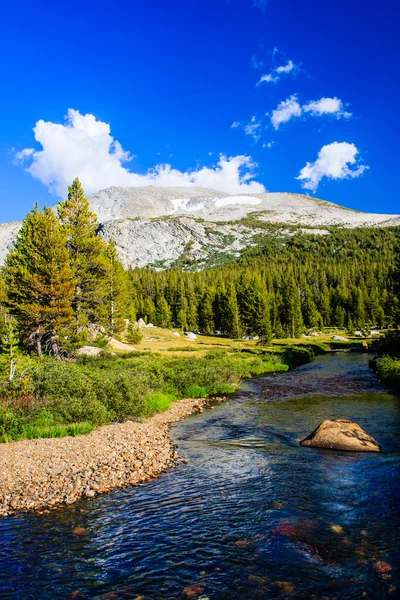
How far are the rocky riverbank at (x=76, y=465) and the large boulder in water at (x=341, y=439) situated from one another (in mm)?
6313

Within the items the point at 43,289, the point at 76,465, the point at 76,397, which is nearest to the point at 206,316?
the point at 43,289

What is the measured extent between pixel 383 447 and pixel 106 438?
12.6 meters

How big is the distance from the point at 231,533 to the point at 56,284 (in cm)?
3208

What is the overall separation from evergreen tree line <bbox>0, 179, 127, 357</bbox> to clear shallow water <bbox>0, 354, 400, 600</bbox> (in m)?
24.6

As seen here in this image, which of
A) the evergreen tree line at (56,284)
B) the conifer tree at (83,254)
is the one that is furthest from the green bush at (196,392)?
the conifer tree at (83,254)

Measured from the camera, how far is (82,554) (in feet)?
28.9

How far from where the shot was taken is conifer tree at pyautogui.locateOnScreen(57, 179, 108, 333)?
42.6 meters

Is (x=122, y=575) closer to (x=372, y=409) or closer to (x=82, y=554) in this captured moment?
(x=82, y=554)

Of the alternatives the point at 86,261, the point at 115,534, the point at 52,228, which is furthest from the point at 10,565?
the point at 86,261

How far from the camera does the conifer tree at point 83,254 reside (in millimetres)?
42594

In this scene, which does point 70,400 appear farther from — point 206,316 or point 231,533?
point 206,316

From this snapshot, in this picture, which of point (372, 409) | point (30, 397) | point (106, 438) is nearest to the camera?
point (106, 438)

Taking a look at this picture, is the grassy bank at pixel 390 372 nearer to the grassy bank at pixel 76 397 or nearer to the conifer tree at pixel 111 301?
the grassy bank at pixel 76 397

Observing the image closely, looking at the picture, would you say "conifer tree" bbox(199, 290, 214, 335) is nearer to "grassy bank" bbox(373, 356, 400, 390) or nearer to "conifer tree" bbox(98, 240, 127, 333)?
"conifer tree" bbox(98, 240, 127, 333)
